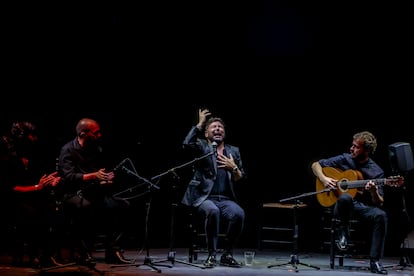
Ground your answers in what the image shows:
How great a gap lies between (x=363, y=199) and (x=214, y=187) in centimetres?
171

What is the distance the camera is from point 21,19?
7375 mm

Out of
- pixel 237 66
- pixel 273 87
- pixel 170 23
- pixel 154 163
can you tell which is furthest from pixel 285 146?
pixel 170 23

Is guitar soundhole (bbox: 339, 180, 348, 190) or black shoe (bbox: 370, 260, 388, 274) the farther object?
guitar soundhole (bbox: 339, 180, 348, 190)

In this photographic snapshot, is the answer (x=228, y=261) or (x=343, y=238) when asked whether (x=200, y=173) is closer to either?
(x=228, y=261)

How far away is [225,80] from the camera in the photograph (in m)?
7.80

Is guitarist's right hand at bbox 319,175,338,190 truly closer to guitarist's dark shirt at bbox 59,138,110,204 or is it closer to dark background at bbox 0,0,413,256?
dark background at bbox 0,0,413,256

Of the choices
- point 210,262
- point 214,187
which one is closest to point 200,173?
point 214,187

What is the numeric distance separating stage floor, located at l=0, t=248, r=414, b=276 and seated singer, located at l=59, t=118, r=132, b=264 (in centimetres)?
27

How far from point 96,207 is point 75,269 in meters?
0.67

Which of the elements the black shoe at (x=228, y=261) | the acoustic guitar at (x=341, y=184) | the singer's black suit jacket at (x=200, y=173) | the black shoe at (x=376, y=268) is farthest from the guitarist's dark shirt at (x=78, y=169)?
the black shoe at (x=376, y=268)

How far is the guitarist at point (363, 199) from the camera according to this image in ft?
18.5

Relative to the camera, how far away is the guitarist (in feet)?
18.5

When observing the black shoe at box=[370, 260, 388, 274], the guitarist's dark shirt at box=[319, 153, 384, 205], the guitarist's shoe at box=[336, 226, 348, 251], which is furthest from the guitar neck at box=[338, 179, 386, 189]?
the black shoe at box=[370, 260, 388, 274]

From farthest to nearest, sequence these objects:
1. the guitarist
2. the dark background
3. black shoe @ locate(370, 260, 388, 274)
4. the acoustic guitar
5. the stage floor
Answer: the dark background → the acoustic guitar → the guitarist → black shoe @ locate(370, 260, 388, 274) → the stage floor
